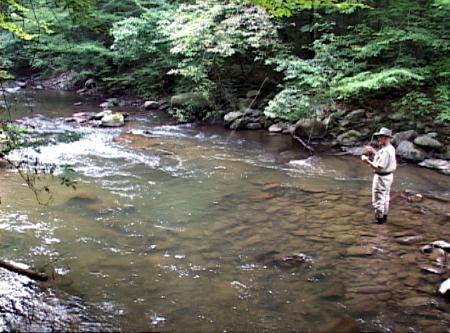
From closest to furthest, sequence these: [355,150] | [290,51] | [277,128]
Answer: [355,150], [277,128], [290,51]

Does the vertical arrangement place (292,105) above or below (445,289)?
above

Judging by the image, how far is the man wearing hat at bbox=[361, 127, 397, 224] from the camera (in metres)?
7.15

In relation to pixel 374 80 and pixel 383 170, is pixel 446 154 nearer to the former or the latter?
pixel 374 80

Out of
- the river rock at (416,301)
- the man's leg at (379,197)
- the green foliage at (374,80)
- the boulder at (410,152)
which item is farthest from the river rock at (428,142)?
the river rock at (416,301)

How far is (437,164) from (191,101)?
9274 mm

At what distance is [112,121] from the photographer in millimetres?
15906

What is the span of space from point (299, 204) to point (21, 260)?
4748 mm

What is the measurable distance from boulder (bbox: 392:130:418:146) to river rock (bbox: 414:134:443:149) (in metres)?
0.35

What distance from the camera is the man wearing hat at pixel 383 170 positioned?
23.5ft

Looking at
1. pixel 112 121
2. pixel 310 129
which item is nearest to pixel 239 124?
pixel 310 129

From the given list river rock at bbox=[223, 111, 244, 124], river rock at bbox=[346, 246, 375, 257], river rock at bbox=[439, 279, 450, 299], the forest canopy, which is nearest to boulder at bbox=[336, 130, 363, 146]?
the forest canopy

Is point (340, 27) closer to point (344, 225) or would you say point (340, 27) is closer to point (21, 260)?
point (344, 225)

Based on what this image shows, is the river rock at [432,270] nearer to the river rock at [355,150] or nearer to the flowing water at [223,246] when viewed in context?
the flowing water at [223,246]

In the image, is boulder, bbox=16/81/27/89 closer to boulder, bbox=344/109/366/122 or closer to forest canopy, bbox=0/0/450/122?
forest canopy, bbox=0/0/450/122
